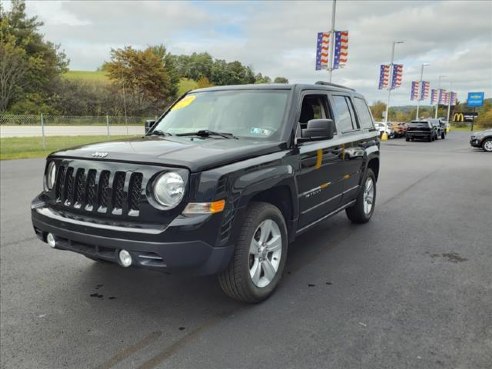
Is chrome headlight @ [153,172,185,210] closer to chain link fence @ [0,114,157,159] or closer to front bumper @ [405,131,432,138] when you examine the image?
chain link fence @ [0,114,157,159]

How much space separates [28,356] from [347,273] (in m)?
2.91

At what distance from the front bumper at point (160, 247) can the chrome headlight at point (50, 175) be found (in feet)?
1.92

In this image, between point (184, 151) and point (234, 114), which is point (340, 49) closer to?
point (234, 114)

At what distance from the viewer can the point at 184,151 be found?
330 centimetres

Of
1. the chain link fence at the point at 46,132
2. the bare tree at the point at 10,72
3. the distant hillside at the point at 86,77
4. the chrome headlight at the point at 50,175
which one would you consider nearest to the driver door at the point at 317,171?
the chrome headlight at the point at 50,175

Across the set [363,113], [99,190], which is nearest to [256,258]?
[99,190]

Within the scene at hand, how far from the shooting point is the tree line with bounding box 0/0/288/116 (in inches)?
1310

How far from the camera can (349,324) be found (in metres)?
3.29

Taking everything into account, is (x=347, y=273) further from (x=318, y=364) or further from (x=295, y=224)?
(x=318, y=364)

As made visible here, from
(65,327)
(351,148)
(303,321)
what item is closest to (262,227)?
(303,321)

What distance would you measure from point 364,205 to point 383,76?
3726 centimetres

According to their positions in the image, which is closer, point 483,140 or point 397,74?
point 483,140

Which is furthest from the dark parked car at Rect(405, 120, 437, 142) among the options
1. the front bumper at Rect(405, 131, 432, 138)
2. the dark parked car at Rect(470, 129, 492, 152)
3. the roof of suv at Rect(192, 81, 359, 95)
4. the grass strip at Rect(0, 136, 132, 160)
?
the roof of suv at Rect(192, 81, 359, 95)

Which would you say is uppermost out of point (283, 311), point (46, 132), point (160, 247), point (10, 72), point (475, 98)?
point (475, 98)
